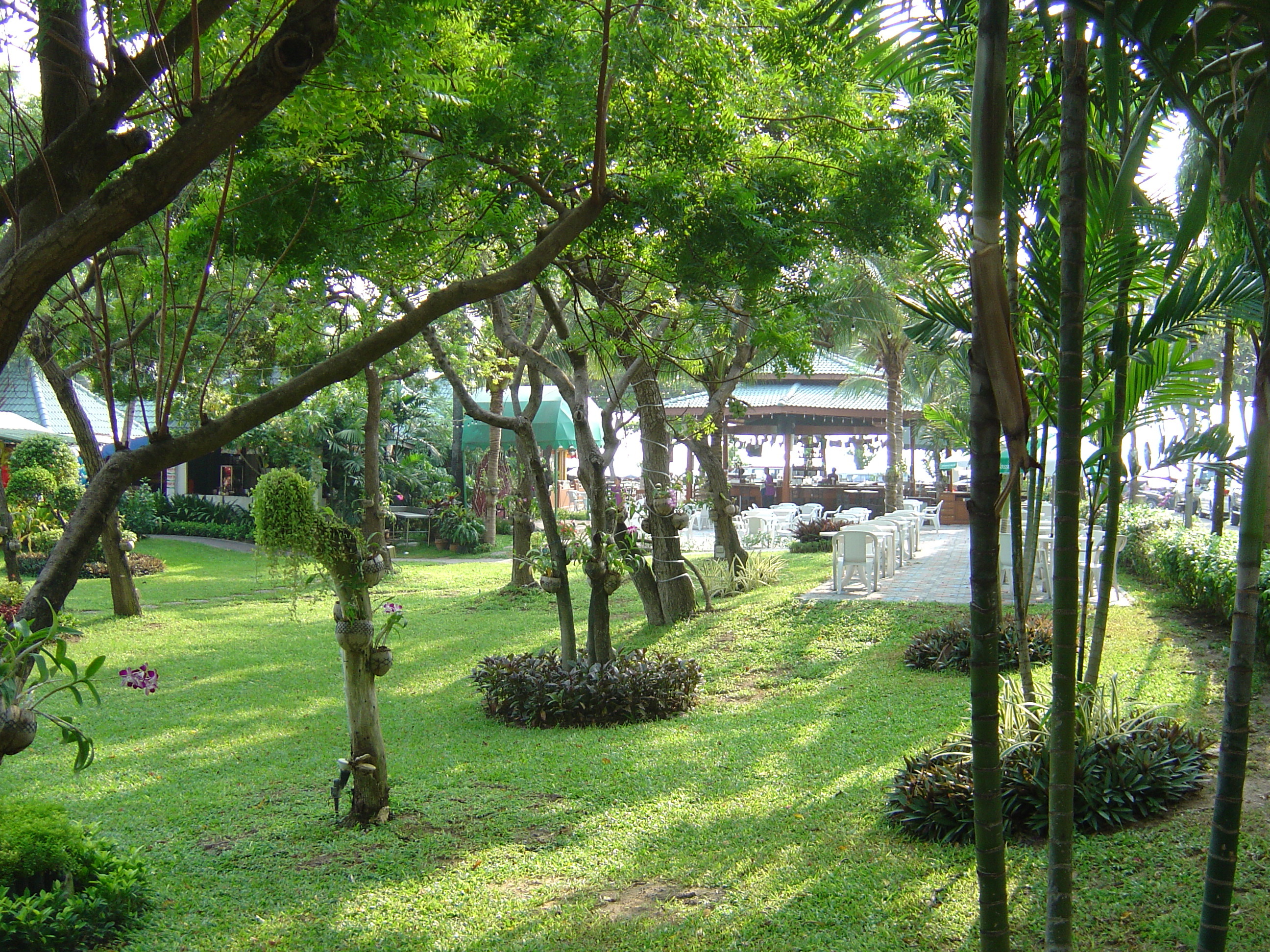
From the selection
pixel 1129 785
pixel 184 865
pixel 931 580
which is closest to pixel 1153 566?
pixel 931 580

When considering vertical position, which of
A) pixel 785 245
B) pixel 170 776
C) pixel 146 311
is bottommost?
pixel 170 776

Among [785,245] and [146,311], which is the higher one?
[146,311]

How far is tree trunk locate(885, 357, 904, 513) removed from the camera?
2142 cm

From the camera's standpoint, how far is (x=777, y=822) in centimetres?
481

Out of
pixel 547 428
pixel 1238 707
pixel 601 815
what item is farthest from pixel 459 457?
pixel 1238 707

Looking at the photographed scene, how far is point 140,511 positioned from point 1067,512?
23672mm

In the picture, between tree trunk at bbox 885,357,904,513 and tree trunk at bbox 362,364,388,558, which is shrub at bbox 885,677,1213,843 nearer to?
tree trunk at bbox 362,364,388,558

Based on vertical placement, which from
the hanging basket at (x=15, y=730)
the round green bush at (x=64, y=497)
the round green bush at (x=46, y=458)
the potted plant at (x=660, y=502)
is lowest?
the hanging basket at (x=15, y=730)

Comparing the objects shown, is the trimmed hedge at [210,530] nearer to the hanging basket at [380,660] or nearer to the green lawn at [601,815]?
the green lawn at [601,815]

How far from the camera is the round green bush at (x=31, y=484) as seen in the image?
48.3ft

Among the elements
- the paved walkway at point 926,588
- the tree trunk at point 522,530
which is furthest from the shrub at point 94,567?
the paved walkway at point 926,588

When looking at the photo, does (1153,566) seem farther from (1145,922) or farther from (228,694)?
(228,694)

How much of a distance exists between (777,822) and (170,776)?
396cm

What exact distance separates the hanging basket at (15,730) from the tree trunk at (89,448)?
886 centimetres
